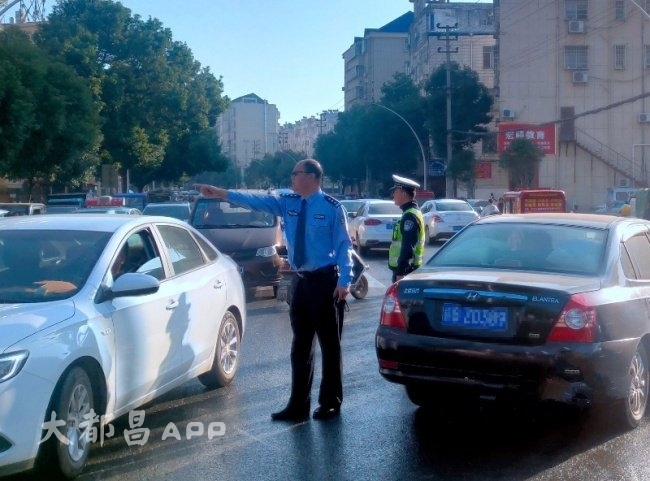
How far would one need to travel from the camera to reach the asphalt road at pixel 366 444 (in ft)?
17.9

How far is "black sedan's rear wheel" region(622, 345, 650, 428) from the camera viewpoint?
245 inches

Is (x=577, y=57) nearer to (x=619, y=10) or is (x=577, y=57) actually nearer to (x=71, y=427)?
(x=619, y=10)

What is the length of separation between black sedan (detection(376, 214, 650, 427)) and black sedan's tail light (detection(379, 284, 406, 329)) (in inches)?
0.4

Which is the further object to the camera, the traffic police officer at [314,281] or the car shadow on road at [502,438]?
the traffic police officer at [314,281]

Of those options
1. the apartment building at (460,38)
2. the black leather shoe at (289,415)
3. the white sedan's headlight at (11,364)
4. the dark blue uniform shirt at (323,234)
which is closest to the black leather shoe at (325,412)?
the black leather shoe at (289,415)

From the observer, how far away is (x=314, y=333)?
6832mm

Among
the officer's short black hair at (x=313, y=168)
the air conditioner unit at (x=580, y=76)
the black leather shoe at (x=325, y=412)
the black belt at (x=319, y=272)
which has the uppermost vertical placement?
the air conditioner unit at (x=580, y=76)

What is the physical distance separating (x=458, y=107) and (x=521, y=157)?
271 inches

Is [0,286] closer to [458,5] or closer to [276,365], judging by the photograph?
[276,365]

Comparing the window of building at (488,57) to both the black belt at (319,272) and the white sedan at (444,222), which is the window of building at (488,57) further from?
the black belt at (319,272)

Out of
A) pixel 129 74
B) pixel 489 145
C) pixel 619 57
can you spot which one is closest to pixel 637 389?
pixel 129 74

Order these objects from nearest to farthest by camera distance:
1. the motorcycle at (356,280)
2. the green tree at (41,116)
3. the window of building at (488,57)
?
1. the motorcycle at (356,280)
2. the green tree at (41,116)
3. the window of building at (488,57)

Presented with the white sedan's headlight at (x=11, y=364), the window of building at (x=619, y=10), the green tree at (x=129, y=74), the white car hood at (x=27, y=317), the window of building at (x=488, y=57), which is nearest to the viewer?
the white sedan's headlight at (x=11, y=364)

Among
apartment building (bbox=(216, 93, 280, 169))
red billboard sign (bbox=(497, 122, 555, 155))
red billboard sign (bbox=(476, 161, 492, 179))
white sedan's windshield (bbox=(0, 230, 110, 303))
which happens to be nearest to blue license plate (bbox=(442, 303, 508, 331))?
white sedan's windshield (bbox=(0, 230, 110, 303))
